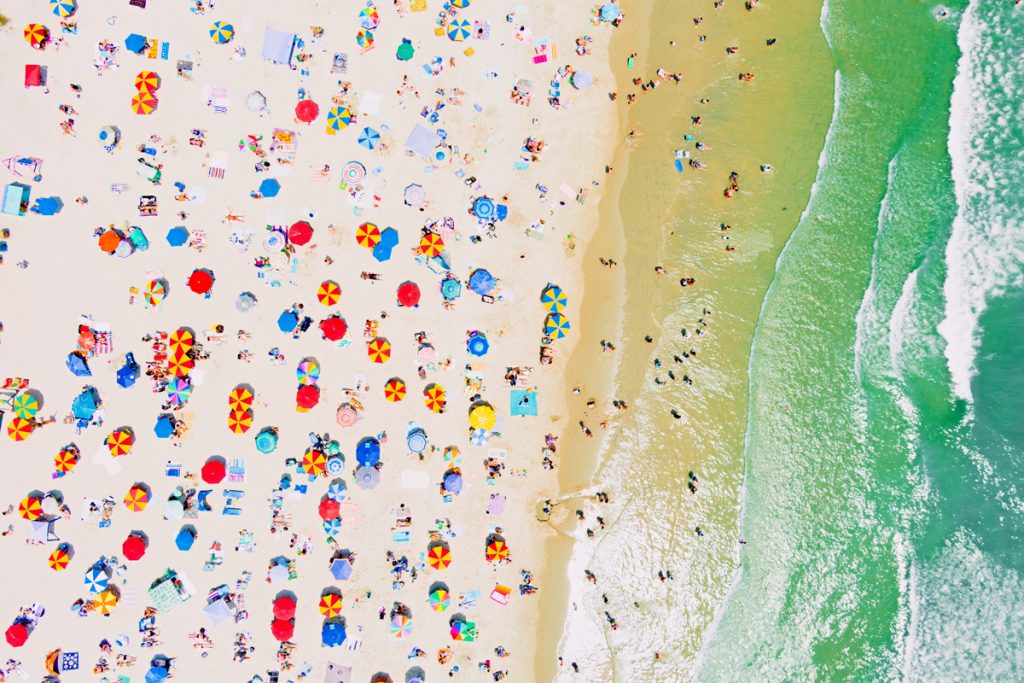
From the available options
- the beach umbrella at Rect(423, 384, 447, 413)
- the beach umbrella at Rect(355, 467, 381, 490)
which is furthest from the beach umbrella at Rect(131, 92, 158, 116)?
the beach umbrella at Rect(355, 467, 381, 490)

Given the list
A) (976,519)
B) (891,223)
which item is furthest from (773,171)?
(976,519)

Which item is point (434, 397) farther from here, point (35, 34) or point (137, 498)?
point (35, 34)

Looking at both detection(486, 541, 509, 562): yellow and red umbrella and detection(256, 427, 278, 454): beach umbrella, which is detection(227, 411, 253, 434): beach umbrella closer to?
detection(256, 427, 278, 454): beach umbrella

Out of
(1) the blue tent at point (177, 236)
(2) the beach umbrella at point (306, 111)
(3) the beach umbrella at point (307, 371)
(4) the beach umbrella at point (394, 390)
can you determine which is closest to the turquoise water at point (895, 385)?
(4) the beach umbrella at point (394, 390)

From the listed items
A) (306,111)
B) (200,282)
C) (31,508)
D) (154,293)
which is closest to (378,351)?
(200,282)

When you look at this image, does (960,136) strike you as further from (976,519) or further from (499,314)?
(499,314)

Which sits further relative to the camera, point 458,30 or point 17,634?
point 458,30
